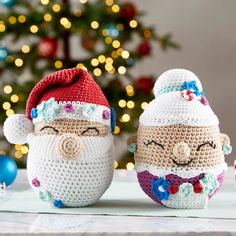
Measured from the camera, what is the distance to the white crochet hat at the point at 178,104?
0.81 meters

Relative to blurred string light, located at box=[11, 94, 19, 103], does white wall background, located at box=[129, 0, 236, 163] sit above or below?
above

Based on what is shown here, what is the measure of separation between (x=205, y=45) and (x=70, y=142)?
2.11m

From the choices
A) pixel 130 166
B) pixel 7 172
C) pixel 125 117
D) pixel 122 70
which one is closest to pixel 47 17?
pixel 122 70

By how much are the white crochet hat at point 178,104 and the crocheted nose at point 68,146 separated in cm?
12

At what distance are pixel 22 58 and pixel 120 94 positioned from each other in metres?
0.46

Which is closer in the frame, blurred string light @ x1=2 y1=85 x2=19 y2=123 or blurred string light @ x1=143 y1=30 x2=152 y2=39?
blurred string light @ x1=2 y1=85 x2=19 y2=123

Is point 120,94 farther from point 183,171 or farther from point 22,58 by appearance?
point 183,171

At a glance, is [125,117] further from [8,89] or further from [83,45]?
[8,89]

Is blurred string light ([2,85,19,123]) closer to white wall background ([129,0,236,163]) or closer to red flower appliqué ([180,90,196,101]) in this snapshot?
white wall background ([129,0,236,163])

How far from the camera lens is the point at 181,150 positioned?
796 millimetres

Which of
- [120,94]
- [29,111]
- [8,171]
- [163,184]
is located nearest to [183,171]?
[163,184]

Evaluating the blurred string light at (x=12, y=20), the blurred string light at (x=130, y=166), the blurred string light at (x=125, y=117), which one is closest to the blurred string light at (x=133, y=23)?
the blurred string light at (x=125, y=117)

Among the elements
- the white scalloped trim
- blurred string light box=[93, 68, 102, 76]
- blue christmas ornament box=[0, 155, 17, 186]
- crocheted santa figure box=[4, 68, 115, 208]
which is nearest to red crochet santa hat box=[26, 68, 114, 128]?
crocheted santa figure box=[4, 68, 115, 208]

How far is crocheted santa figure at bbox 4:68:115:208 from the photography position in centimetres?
82
